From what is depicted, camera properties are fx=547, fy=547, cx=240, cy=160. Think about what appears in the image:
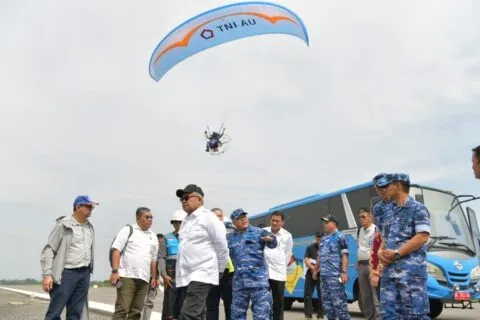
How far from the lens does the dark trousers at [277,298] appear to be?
25.9 feet

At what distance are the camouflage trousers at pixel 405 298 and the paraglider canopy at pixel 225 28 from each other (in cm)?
982

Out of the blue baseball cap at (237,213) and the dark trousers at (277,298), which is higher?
the blue baseball cap at (237,213)

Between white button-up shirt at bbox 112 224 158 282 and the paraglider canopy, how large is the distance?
773cm

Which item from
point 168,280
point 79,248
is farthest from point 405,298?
point 168,280

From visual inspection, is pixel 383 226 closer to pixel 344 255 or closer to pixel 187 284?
pixel 187 284

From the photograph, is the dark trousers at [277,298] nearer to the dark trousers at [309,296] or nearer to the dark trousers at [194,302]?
the dark trousers at [194,302]

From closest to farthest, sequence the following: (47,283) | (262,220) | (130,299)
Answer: (47,283) < (130,299) < (262,220)

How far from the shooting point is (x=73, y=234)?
6.43 metres

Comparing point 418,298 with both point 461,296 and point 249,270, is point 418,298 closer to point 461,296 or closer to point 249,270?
point 249,270

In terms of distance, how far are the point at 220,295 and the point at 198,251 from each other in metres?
2.50

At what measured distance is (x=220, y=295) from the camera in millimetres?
7758

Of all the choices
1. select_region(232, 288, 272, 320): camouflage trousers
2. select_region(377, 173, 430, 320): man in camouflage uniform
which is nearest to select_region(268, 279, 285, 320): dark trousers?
select_region(232, 288, 272, 320): camouflage trousers

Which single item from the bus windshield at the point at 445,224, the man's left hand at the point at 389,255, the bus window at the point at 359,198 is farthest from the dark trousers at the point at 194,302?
the bus window at the point at 359,198

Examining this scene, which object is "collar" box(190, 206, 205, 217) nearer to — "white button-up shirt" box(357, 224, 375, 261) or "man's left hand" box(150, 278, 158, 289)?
"man's left hand" box(150, 278, 158, 289)
